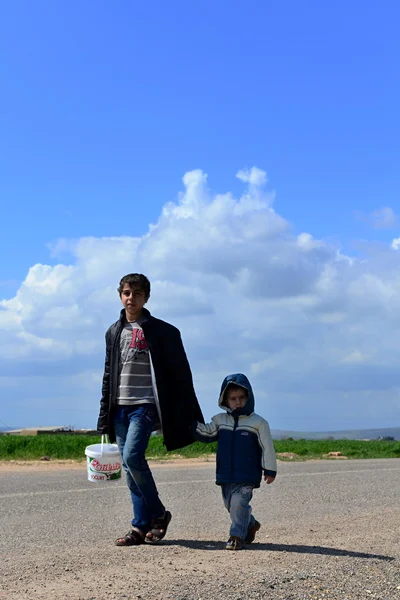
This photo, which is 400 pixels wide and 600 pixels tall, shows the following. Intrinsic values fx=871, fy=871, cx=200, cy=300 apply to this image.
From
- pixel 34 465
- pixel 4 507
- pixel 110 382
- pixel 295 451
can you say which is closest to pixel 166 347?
pixel 110 382

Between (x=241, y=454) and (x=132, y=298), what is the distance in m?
1.50

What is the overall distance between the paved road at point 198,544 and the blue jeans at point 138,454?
299 mm

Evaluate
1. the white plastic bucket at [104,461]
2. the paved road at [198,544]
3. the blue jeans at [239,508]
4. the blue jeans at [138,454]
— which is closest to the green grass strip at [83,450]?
the paved road at [198,544]

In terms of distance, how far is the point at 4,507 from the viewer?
10.5m

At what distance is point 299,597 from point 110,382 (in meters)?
2.50

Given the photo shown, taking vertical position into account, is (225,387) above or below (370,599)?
above

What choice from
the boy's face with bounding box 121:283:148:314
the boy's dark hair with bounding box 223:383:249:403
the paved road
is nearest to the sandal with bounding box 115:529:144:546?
the paved road

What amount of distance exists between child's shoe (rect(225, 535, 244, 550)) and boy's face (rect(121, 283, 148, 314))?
1.94 metres

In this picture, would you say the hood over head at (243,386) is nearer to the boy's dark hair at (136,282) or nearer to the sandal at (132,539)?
the boy's dark hair at (136,282)

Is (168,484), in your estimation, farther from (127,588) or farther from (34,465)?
(127,588)

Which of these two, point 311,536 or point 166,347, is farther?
point 311,536

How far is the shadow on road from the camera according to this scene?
6.59m

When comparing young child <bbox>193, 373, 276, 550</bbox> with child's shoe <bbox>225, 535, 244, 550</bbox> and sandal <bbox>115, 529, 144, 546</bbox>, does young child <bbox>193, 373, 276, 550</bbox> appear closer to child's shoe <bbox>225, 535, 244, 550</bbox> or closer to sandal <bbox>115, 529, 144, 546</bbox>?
child's shoe <bbox>225, 535, 244, 550</bbox>

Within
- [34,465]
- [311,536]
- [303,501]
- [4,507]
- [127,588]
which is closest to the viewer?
[127,588]
